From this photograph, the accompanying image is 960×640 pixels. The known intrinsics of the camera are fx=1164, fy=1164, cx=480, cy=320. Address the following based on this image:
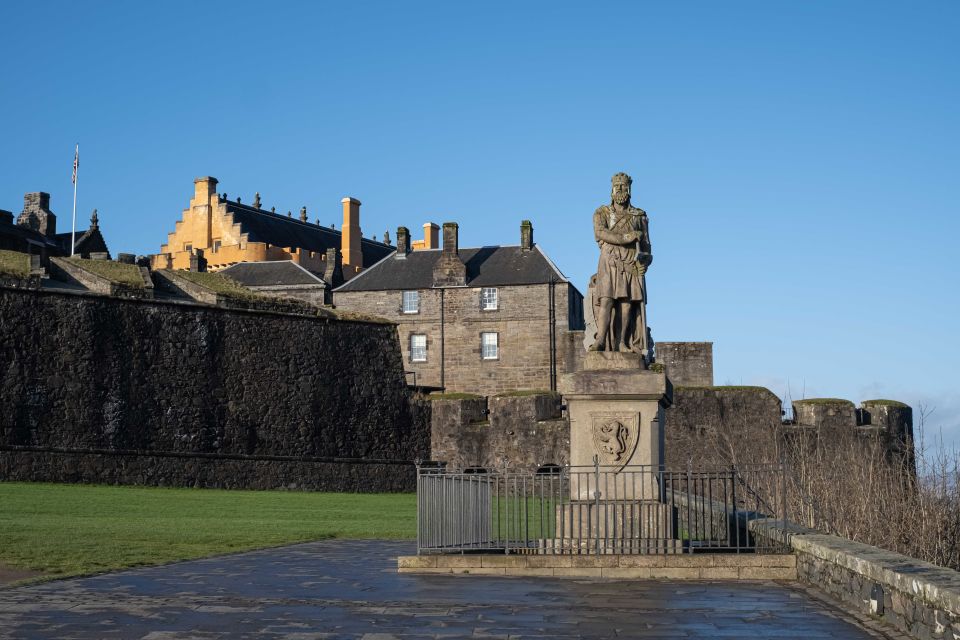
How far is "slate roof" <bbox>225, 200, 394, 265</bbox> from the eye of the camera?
67250mm

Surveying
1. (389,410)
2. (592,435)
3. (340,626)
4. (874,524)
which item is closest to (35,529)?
(592,435)

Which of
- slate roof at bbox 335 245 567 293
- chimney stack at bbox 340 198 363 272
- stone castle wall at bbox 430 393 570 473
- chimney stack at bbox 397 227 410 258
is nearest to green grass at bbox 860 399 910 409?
stone castle wall at bbox 430 393 570 473

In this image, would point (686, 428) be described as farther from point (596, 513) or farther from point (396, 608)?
point (396, 608)

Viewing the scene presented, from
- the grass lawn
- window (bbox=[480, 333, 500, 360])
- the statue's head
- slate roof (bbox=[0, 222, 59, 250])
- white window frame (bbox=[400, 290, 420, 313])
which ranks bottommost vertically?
the grass lawn

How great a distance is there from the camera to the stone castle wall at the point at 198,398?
101 feet

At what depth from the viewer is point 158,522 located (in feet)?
63.2

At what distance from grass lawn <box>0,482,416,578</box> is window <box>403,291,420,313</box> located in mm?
23211

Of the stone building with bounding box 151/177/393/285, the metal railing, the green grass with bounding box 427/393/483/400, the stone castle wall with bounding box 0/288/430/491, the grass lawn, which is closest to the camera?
the metal railing

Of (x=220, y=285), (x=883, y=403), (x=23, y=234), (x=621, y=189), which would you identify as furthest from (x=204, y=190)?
(x=621, y=189)

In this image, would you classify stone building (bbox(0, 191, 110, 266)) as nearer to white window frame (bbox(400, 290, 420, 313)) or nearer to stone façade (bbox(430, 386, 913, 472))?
white window frame (bbox(400, 290, 420, 313))

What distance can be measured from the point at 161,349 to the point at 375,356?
7.68 m

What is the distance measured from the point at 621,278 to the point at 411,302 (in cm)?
4219

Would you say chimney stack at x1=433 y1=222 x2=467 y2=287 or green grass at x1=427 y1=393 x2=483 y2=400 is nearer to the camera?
green grass at x1=427 y1=393 x2=483 y2=400

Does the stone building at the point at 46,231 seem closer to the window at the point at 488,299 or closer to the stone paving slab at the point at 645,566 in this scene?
the window at the point at 488,299
